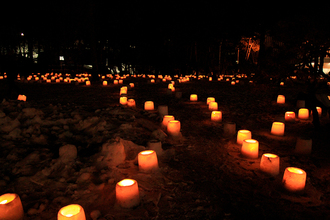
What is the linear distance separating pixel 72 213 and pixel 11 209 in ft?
1.86

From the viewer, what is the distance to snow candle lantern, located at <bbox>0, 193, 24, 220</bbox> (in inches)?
89.4

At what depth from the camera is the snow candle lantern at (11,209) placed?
7.45 ft

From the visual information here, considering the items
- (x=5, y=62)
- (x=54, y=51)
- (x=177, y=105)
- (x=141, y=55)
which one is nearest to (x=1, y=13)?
(x=54, y=51)

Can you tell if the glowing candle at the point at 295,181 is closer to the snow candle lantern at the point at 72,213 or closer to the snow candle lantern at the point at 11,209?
the snow candle lantern at the point at 72,213

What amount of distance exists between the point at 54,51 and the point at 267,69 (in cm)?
2648

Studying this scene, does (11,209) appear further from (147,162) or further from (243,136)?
(243,136)

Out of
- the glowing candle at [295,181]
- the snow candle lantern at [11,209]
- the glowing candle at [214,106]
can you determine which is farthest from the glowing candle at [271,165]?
the glowing candle at [214,106]

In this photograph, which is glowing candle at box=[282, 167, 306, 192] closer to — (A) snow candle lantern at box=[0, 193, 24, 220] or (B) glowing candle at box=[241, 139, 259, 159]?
(B) glowing candle at box=[241, 139, 259, 159]

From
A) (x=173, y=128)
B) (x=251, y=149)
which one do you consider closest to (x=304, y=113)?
(x=251, y=149)

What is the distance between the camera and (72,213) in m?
2.33

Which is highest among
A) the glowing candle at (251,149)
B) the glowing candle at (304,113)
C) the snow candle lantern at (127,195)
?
the glowing candle at (304,113)

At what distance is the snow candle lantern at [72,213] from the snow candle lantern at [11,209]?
44 centimetres

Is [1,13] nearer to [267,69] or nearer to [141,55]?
[141,55]

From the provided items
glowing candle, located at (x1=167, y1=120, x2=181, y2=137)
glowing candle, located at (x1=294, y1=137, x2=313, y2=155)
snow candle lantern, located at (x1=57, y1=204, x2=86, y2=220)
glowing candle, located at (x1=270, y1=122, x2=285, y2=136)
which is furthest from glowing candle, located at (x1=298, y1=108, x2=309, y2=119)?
snow candle lantern, located at (x1=57, y1=204, x2=86, y2=220)
